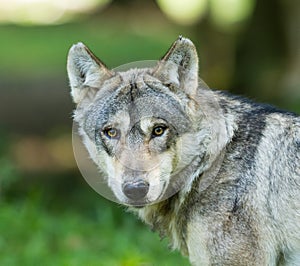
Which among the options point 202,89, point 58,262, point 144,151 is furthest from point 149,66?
point 58,262

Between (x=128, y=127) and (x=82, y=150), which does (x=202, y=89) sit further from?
(x=82, y=150)

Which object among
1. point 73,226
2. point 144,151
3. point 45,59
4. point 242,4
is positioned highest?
point 144,151

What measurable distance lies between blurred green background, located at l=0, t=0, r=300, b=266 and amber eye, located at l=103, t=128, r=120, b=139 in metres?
1.75

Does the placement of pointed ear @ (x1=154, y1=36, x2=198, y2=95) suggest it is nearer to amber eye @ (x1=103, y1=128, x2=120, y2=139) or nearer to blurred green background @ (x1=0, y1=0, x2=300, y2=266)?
amber eye @ (x1=103, y1=128, x2=120, y2=139)

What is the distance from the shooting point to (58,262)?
7387mm

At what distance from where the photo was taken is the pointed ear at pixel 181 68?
5336 millimetres

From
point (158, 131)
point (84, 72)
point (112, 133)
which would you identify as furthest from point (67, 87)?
point (158, 131)

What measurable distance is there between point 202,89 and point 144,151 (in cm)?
81

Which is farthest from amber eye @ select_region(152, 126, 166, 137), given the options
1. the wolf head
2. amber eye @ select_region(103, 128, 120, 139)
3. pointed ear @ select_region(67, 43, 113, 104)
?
pointed ear @ select_region(67, 43, 113, 104)

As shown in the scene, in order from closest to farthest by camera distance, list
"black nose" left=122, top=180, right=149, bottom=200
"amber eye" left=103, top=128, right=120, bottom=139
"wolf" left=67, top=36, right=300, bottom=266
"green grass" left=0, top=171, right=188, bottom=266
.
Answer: "black nose" left=122, top=180, right=149, bottom=200, "wolf" left=67, top=36, right=300, bottom=266, "amber eye" left=103, top=128, right=120, bottom=139, "green grass" left=0, top=171, right=188, bottom=266

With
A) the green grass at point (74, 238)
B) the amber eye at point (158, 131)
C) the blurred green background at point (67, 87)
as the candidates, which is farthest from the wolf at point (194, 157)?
the blurred green background at point (67, 87)

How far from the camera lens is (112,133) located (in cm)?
541

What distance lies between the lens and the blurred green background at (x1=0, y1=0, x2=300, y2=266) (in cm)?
830

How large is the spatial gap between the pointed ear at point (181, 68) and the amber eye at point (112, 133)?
50 cm
